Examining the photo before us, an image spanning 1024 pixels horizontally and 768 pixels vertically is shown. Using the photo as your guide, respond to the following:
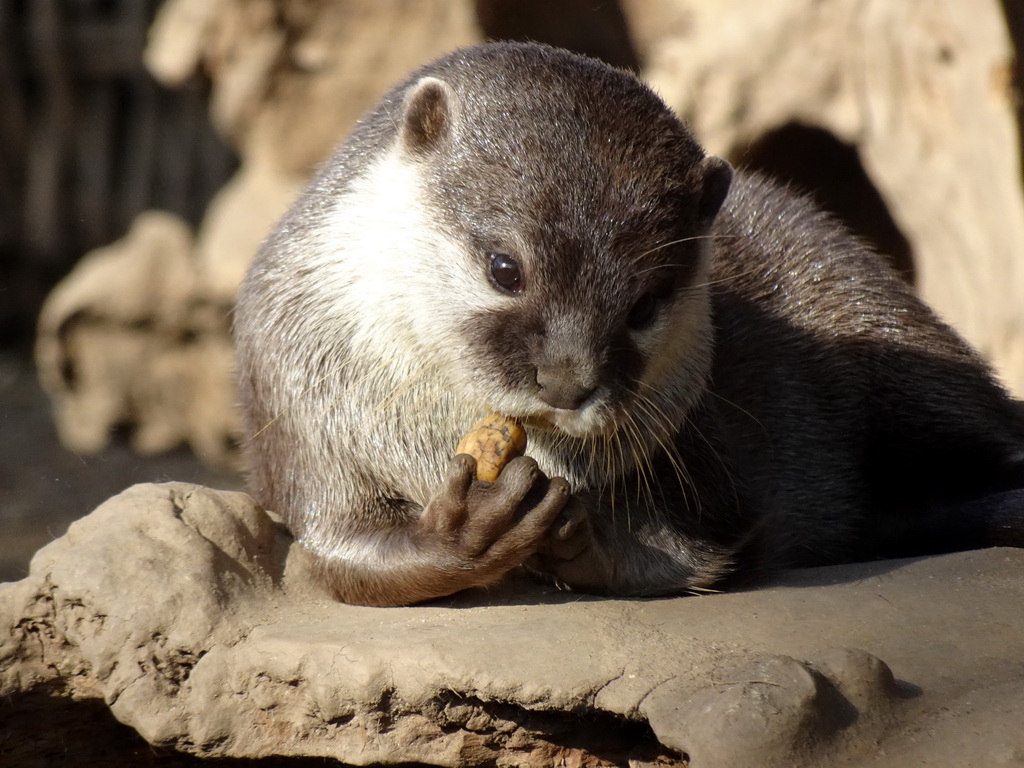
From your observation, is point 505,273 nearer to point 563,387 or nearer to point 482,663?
point 563,387

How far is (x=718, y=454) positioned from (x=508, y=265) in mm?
775

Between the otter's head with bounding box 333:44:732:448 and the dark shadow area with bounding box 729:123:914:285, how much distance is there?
3.65m

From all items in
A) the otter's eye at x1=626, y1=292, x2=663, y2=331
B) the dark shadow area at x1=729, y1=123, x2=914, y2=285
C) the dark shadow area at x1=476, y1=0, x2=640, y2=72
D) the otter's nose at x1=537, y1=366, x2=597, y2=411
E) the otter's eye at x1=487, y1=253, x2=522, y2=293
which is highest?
the dark shadow area at x1=476, y1=0, x2=640, y2=72

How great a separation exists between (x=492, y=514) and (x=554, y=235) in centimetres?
51

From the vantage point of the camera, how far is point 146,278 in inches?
304

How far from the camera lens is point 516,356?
2.25 m

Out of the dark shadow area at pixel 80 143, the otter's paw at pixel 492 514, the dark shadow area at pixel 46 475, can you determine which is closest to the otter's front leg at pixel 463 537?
the otter's paw at pixel 492 514

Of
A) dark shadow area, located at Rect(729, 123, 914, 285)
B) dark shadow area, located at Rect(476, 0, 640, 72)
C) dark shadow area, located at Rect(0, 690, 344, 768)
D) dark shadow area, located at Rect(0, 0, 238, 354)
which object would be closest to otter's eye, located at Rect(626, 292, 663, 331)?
dark shadow area, located at Rect(0, 690, 344, 768)

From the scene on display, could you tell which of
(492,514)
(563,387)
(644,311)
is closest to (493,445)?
(492,514)

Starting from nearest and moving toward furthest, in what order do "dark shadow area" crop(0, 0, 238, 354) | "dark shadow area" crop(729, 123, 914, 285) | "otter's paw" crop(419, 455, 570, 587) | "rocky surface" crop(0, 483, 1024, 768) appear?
"rocky surface" crop(0, 483, 1024, 768) < "otter's paw" crop(419, 455, 570, 587) < "dark shadow area" crop(729, 123, 914, 285) < "dark shadow area" crop(0, 0, 238, 354)

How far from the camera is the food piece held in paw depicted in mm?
2369

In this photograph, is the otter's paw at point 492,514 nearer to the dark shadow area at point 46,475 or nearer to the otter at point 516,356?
the otter at point 516,356

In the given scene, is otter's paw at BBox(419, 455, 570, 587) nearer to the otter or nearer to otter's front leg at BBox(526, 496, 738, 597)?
the otter

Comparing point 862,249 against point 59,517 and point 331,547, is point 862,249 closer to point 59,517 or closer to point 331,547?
point 331,547
